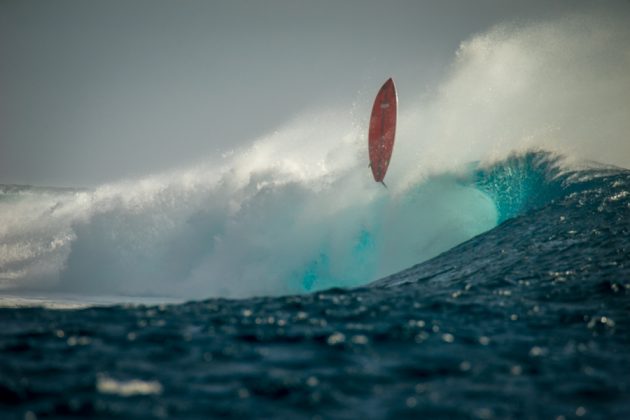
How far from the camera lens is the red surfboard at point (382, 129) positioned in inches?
656

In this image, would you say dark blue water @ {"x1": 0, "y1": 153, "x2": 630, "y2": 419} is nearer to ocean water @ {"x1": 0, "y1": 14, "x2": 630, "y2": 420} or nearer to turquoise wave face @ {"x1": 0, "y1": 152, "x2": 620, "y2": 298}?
ocean water @ {"x1": 0, "y1": 14, "x2": 630, "y2": 420}

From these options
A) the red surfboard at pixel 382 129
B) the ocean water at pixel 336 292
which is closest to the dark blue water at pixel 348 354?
the ocean water at pixel 336 292

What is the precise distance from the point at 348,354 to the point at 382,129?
13309mm

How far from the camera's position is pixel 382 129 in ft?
55.6

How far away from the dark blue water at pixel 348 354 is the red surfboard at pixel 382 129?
922 cm

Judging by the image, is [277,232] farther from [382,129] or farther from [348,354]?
[348,354]

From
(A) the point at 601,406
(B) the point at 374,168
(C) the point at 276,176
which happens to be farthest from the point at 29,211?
(A) the point at 601,406

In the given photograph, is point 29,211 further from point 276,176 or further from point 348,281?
point 348,281

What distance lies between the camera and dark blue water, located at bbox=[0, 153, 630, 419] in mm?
3215

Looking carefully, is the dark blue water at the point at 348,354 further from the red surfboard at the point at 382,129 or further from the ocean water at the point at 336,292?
the red surfboard at the point at 382,129

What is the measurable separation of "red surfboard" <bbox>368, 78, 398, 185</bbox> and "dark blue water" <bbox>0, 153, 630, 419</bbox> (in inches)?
363

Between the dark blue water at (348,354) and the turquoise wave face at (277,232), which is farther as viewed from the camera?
the turquoise wave face at (277,232)

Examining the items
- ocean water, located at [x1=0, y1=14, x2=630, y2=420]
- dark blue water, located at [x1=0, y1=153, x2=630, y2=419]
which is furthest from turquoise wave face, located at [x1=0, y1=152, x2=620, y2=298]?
dark blue water, located at [x1=0, y1=153, x2=630, y2=419]

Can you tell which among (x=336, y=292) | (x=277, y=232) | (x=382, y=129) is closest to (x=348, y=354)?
(x=336, y=292)
